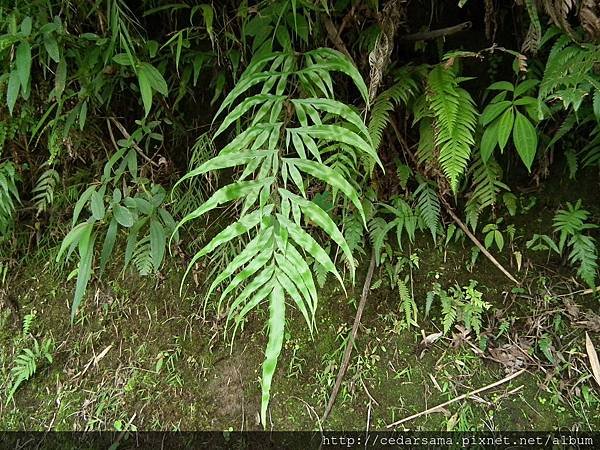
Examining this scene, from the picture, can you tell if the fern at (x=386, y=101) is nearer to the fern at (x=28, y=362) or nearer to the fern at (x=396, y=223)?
the fern at (x=396, y=223)

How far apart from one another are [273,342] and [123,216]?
0.77 metres

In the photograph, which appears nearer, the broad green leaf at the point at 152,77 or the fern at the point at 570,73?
the fern at the point at 570,73

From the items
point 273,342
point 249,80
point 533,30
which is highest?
point 533,30

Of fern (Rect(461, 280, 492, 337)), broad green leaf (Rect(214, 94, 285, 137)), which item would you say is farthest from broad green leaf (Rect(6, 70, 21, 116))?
fern (Rect(461, 280, 492, 337))

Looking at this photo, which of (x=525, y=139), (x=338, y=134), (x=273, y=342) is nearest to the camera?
(x=273, y=342)

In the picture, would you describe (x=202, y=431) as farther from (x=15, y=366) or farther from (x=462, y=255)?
(x=462, y=255)

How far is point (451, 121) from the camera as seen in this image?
141 centimetres

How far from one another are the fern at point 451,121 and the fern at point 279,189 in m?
0.27

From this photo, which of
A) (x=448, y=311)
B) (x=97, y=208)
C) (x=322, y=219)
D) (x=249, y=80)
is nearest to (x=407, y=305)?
(x=448, y=311)

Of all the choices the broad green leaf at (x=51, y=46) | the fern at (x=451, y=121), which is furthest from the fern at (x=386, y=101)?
the broad green leaf at (x=51, y=46)

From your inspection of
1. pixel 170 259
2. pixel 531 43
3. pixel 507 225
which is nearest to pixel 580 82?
pixel 531 43

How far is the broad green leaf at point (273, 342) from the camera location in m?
1.01

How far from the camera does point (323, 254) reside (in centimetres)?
110

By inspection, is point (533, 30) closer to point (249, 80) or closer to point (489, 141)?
point (489, 141)
